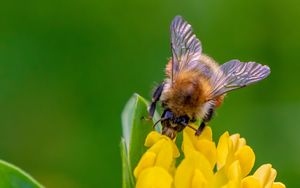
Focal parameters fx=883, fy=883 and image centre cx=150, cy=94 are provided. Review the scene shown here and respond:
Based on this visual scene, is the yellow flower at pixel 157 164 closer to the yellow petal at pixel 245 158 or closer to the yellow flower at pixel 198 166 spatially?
the yellow flower at pixel 198 166

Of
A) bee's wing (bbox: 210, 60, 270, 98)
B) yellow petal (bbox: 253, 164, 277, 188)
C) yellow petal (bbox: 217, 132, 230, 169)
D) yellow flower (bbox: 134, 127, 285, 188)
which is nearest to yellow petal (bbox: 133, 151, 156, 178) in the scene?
yellow flower (bbox: 134, 127, 285, 188)

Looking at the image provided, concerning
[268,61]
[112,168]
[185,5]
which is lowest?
[112,168]

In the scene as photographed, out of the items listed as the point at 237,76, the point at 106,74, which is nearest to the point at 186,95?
the point at 237,76

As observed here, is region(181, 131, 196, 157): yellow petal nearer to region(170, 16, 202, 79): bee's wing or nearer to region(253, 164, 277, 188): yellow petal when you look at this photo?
region(253, 164, 277, 188): yellow petal

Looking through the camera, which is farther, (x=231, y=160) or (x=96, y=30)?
(x=96, y=30)

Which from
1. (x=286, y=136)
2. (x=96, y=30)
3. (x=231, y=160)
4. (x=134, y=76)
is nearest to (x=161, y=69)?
(x=134, y=76)

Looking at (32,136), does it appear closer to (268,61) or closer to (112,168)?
(112,168)
